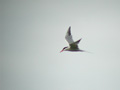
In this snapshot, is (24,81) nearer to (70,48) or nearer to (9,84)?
(9,84)

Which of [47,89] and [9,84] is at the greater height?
[9,84]

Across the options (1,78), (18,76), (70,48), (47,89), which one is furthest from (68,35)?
(1,78)

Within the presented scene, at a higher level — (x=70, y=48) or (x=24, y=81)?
(x=24, y=81)

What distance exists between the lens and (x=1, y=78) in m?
55.2

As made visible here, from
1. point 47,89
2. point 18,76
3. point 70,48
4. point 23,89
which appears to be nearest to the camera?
point 70,48

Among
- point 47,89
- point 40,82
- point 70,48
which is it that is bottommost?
point 70,48

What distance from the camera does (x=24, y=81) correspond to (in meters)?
50.7

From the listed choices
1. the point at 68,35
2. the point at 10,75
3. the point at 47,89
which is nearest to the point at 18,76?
the point at 10,75

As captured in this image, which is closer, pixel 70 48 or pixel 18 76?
pixel 70 48

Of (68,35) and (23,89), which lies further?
(23,89)

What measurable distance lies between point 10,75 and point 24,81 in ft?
12.1

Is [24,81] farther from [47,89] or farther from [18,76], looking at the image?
[47,89]

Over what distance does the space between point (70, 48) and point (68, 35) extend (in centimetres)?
64

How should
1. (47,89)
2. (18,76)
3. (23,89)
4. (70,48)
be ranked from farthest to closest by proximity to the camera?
(18,76) → (23,89) → (47,89) → (70,48)
